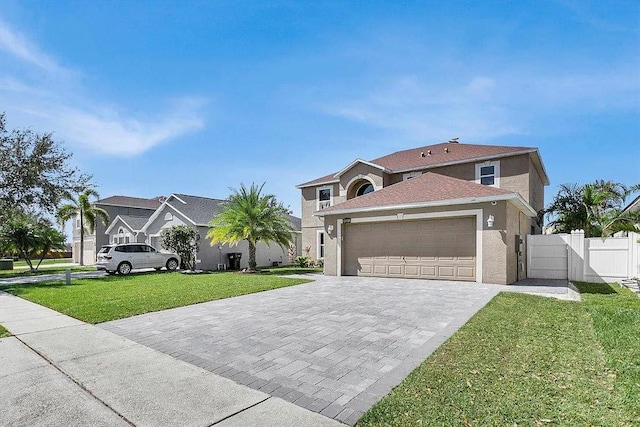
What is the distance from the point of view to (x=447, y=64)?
1165cm

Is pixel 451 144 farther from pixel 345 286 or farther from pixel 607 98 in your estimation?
pixel 345 286

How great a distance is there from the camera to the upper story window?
78.4ft

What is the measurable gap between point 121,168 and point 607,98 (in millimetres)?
24148

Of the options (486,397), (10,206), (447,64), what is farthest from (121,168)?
(486,397)

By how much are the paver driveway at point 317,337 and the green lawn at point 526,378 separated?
1.18ft

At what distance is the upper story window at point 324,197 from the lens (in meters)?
23.9

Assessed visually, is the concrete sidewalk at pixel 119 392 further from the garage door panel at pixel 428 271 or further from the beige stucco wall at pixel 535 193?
the beige stucco wall at pixel 535 193

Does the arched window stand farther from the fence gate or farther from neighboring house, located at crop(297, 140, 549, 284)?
the fence gate

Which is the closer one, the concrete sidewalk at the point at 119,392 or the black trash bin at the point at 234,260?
the concrete sidewalk at the point at 119,392

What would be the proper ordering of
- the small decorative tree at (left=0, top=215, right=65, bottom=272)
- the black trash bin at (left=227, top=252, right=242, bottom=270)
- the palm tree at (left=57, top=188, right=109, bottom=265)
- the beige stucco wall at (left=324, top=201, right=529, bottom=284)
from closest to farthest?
the beige stucco wall at (left=324, top=201, right=529, bottom=284), the small decorative tree at (left=0, top=215, right=65, bottom=272), the black trash bin at (left=227, top=252, right=242, bottom=270), the palm tree at (left=57, top=188, right=109, bottom=265)

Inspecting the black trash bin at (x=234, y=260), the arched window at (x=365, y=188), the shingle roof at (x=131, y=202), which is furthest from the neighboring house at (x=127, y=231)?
the arched window at (x=365, y=188)

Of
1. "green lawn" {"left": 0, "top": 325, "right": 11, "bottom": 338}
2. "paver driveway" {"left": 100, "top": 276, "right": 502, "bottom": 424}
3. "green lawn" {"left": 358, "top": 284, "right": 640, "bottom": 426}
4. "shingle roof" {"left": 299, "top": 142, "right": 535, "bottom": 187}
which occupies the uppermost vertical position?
"shingle roof" {"left": 299, "top": 142, "right": 535, "bottom": 187}

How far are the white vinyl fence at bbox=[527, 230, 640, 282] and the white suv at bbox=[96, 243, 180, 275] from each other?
1995cm

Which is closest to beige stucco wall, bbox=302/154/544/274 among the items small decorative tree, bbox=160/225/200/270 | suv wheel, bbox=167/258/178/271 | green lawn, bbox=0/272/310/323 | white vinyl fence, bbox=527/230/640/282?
white vinyl fence, bbox=527/230/640/282
